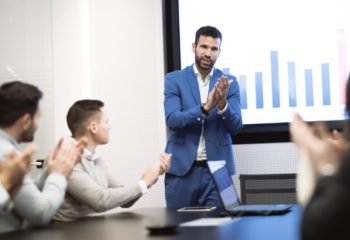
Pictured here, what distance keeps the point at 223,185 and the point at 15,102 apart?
104 cm

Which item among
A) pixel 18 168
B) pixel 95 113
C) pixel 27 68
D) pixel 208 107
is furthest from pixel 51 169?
pixel 27 68

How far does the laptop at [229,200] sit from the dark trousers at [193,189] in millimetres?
686

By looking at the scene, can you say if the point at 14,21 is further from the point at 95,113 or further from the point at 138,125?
the point at 95,113

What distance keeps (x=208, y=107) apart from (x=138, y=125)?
52.4 inches

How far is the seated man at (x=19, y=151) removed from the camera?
2.24 metres

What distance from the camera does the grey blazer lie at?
2.73m

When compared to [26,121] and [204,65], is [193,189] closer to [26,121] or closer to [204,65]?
[204,65]

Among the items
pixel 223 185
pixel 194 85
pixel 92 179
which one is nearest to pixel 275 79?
pixel 194 85

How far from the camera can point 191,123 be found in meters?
3.75

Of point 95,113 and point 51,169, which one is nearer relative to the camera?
point 51,169

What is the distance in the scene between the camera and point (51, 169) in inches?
95.2

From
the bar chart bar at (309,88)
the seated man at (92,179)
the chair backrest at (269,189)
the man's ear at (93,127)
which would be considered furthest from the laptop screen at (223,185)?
the bar chart bar at (309,88)

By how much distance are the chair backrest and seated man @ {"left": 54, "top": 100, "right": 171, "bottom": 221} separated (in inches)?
28.4

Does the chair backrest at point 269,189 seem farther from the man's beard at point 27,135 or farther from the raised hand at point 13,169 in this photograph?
the raised hand at point 13,169
